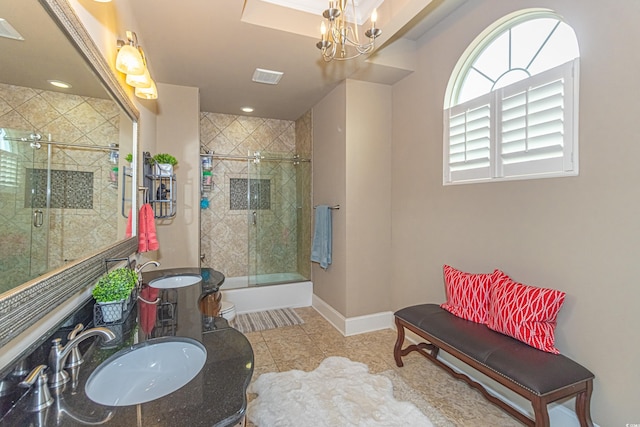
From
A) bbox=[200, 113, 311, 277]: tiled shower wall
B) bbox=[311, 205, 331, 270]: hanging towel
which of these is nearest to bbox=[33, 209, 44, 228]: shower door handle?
bbox=[311, 205, 331, 270]: hanging towel

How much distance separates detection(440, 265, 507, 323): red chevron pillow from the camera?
201 cm

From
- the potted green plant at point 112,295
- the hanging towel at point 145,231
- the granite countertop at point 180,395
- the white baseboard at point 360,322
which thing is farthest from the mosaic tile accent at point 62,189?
the white baseboard at point 360,322

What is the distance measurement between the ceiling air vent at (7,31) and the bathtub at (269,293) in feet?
10.3

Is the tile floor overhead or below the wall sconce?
below

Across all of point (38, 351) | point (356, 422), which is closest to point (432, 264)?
point (356, 422)

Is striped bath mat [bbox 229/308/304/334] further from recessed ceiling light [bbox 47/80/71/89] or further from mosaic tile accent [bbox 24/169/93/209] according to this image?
recessed ceiling light [bbox 47/80/71/89]

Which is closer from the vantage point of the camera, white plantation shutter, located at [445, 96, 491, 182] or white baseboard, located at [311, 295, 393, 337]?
white plantation shutter, located at [445, 96, 491, 182]

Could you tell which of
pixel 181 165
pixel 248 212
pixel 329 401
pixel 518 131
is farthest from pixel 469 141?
pixel 248 212

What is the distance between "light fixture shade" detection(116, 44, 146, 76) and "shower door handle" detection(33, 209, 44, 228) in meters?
1.03

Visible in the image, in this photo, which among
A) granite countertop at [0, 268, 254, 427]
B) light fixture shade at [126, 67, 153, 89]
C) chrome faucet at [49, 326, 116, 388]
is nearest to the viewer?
granite countertop at [0, 268, 254, 427]

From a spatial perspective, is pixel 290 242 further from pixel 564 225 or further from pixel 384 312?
pixel 564 225

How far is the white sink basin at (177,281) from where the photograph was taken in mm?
2201

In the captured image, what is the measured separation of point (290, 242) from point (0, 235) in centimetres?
356

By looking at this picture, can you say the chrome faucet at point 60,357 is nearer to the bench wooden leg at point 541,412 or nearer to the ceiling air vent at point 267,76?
the bench wooden leg at point 541,412
